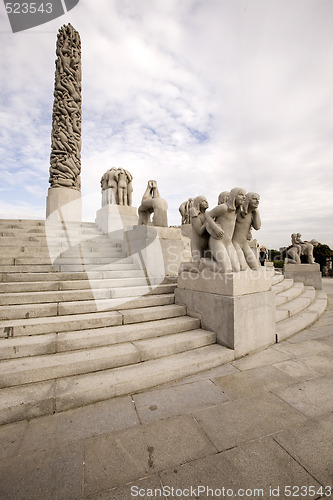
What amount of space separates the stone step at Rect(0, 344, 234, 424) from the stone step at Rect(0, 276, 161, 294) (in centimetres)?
202

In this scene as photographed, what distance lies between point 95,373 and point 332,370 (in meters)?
3.00

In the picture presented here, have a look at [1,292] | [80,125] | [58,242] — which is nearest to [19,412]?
[1,292]

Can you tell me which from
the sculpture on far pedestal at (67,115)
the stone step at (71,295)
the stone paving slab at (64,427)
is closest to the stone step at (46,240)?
the stone step at (71,295)

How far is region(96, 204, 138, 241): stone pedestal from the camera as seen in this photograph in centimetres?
836

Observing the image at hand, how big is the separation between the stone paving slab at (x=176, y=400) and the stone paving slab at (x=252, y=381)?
0.13 m

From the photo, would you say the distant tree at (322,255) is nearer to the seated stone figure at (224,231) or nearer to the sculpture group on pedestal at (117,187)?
the sculpture group on pedestal at (117,187)

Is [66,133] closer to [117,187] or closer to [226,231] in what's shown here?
[117,187]

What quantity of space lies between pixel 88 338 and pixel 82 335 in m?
0.13

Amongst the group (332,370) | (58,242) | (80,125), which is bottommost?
(332,370)

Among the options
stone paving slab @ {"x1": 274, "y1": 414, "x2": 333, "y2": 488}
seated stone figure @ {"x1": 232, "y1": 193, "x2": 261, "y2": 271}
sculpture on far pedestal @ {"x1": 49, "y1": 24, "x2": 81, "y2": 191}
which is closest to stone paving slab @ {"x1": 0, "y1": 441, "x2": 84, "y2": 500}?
stone paving slab @ {"x1": 274, "y1": 414, "x2": 333, "y2": 488}

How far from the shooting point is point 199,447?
1771 millimetres

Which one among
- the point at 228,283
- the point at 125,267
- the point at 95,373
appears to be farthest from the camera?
the point at 125,267

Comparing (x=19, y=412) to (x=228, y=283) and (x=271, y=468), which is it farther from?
(x=228, y=283)

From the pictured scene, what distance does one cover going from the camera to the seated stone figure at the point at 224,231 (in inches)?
150
